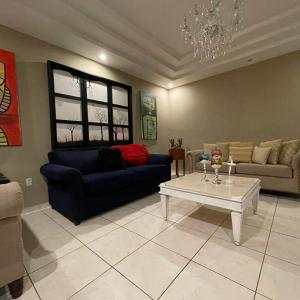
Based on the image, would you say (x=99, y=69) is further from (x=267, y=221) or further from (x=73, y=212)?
(x=267, y=221)

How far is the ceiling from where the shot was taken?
208cm

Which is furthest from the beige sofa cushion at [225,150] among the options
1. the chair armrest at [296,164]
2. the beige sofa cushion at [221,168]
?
the chair armrest at [296,164]

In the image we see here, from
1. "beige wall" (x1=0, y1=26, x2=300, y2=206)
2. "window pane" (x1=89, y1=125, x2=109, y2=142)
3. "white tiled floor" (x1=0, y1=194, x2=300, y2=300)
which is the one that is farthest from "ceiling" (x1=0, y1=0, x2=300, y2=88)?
"white tiled floor" (x1=0, y1=194, x2=300, y2=300)

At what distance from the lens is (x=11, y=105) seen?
7.12ft

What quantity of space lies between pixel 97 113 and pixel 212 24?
2.20 m

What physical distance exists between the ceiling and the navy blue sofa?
1.66 meters

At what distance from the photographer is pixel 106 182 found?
2121 millimetres

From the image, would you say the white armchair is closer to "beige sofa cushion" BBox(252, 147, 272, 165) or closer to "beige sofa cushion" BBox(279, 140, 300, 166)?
"beige sofa cushion" BBox(252, 147, 272, 165)

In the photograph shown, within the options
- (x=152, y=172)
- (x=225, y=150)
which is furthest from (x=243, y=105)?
(x=152, y=172)

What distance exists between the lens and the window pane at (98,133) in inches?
120

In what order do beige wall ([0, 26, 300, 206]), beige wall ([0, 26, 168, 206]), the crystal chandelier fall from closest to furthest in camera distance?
the crystal chandelier < beige wall ([0, 26, 168, 206]) < beige wall ([0, 26, 300, 206])

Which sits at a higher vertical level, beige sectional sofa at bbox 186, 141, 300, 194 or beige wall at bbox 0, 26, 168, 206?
beige wall at bbox 0, 26, 168, 206

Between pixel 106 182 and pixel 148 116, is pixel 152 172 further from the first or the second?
pixel 148 116

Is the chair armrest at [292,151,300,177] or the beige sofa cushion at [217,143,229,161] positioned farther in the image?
the beige sofa cushion at [217,143,229,161]
